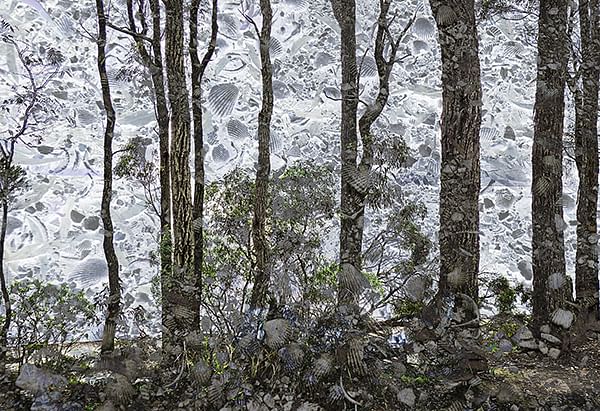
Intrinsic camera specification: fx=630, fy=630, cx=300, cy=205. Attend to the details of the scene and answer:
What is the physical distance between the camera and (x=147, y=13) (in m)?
2.33

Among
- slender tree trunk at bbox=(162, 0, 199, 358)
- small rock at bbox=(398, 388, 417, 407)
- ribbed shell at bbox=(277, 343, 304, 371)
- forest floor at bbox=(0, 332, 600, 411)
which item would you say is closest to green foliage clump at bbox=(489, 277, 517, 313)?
forest floor at bbox=(0, 332, 600, 411)

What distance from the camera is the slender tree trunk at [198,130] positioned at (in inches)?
87.7

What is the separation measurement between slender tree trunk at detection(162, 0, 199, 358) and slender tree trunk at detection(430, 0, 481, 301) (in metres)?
0.89

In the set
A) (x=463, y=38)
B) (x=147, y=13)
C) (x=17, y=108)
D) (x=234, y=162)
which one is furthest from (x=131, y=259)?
(x=463, y=38)

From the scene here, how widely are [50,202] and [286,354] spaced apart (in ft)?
3.33

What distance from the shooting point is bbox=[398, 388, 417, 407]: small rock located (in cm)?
216

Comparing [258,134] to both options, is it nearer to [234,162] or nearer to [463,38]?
[234,162]

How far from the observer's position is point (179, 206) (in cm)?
223

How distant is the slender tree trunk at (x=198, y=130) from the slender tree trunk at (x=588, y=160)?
1.42m

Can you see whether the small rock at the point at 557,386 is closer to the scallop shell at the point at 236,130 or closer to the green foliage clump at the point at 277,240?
the green foliage clump at the point at 277,240

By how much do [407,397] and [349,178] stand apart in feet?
2.57

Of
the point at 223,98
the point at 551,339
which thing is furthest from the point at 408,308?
the point at 223,98

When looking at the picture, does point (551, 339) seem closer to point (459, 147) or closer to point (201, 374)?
point (459, 147)

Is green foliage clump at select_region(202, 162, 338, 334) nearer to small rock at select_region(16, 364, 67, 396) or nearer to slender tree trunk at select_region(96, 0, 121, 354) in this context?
slender tree trunk at select_region(96, 0, 121, 354)
